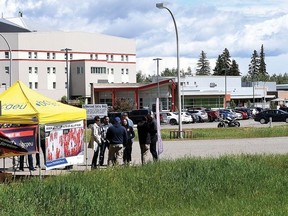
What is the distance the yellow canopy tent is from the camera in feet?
54.6

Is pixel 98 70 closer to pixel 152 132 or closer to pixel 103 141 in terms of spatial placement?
pixel 103 141

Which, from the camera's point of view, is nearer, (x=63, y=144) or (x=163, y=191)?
(x=163, y=191)

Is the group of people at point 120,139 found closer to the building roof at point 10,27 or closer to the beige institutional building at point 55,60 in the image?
the beige institutional building at point 55,60

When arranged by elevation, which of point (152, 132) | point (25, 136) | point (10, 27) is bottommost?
point (152, 132)

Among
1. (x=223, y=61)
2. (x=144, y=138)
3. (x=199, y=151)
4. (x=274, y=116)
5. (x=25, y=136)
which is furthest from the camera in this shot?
(x=223, y=61)

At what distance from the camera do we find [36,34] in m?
111

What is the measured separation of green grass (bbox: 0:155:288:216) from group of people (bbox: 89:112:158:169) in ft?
14.8

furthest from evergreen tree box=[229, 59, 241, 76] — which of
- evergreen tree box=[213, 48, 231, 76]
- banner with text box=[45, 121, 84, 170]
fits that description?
banner with text box=[45, 121, 84, 170]

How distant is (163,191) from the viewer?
12.9 m

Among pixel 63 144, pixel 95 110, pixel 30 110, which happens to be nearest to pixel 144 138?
pixel 63 144

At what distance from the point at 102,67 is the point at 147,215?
103101mm

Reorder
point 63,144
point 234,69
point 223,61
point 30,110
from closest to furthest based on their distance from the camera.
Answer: point 30,110
point 63,144
point 234,69
point 223,61

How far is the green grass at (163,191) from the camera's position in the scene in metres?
10.5

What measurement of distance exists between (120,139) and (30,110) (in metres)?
A: 3.74
